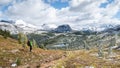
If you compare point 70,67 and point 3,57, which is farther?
point 3,57

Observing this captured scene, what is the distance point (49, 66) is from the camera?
37188mm

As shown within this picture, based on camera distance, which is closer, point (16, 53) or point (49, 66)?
point (49, 66)

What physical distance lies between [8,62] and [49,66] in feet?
80.3

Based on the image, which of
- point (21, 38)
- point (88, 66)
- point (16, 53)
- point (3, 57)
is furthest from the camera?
point (21, 38)

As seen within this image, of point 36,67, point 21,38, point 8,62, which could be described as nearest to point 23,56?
point 8,62

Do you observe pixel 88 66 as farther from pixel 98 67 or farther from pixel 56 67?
pixel 56 67

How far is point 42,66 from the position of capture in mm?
38062

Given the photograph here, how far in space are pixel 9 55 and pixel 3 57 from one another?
12.0 feet

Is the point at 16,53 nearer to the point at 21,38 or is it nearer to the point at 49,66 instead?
the point at 49,66

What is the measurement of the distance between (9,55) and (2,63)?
35.2 feet

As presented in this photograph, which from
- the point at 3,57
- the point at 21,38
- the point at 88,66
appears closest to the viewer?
the point at 88,66

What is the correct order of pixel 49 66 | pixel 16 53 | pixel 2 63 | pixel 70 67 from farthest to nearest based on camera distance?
1. pixel 16 53
2. pixel 2 63
3. pixel 70 67
4. pixel 49 66

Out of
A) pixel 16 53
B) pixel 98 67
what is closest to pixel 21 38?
pixel 16 53

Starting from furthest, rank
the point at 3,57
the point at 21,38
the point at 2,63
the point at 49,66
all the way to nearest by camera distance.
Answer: the point at 21,38 → the point at 3,57 → the point at 2,63 → the point at 49,66
